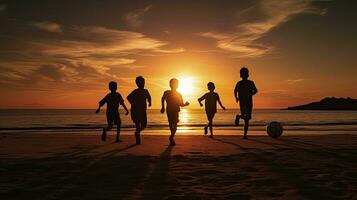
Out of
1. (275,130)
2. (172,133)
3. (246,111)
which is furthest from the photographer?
(275,130)

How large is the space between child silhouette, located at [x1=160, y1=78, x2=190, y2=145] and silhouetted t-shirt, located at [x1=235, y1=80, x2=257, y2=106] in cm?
276

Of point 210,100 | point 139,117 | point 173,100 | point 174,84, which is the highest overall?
point 174,84

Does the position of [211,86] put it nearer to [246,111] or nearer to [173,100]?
[246,111]

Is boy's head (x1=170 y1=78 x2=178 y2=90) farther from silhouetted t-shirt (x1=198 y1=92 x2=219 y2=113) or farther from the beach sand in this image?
the beach sand

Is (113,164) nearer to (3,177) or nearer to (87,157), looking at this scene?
(87,157)

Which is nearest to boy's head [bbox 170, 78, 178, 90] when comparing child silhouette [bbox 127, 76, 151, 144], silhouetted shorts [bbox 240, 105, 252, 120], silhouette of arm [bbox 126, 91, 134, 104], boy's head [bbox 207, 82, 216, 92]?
child silhouette [bbox 127, 76, 151, 144]

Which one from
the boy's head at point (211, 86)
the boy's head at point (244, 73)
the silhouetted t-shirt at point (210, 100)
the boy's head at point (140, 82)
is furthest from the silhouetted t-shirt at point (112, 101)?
the boy's head at point (244, 73)

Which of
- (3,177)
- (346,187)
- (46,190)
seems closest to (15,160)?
(3,177)

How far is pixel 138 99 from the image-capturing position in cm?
1288

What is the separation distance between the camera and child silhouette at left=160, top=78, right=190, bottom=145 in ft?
41.7

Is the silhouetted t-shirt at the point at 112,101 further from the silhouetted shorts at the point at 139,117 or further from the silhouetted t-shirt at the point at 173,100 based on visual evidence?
the silhouetted t-shirt at the point at 173,100

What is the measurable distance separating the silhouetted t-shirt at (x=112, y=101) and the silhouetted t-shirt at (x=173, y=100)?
2.03 metres

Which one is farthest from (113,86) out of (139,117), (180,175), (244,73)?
(180,175)

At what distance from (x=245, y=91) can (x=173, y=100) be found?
10.7 feet
